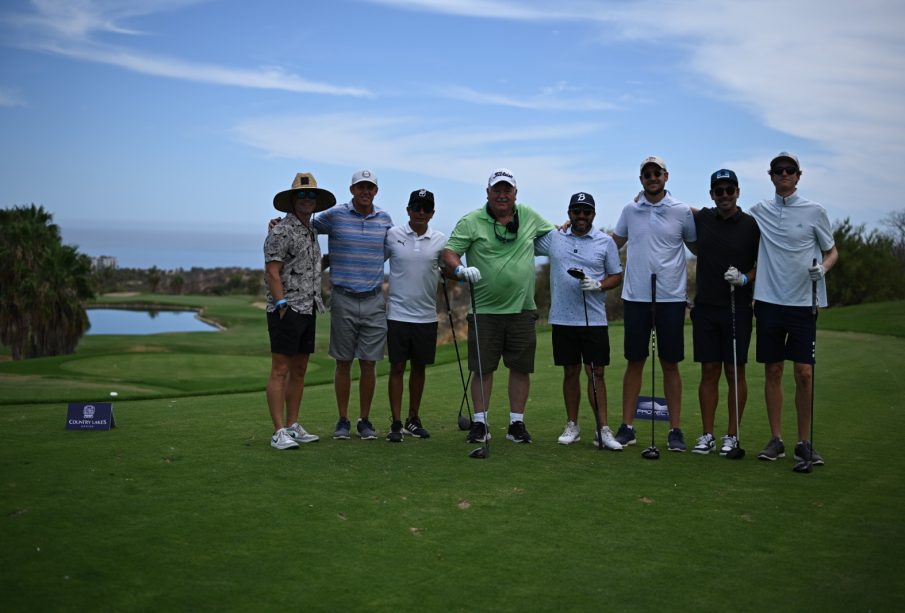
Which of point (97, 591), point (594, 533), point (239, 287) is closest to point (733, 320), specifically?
point (594, 533)

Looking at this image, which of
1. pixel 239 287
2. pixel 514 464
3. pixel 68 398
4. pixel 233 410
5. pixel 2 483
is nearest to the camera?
pixel 2 483

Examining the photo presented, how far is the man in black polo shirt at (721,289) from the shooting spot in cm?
746

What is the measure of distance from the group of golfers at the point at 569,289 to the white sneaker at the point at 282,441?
0.08 ft

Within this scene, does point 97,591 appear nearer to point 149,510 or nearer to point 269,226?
point 149,510

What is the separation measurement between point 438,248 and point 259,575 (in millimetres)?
4229

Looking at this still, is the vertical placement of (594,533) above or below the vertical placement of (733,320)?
below

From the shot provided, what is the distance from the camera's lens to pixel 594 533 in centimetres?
498

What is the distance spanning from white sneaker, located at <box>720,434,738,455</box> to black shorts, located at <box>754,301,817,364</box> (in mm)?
686

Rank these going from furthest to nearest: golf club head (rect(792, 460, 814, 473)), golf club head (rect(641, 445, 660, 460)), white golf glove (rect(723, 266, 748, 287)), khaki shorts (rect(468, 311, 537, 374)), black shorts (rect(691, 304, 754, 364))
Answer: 1. khaki shorts (rect(468, 311, 537, 374))
2. black shorts (rect(691, 304, 754, 364))
3. white golf glove (rect(723, 266, 748, 287))
4. golf club head (rect(641, 445, 660, 460))
5. golf club head (rect(792, 460, 814, 473))

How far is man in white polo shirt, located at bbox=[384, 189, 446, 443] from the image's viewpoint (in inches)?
312

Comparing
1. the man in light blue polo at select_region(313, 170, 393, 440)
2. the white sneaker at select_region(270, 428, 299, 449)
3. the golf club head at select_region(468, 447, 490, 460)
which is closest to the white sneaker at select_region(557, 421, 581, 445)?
the golf club head at select_region(468, 447, 490, 460)

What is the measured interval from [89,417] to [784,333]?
5856 millimetres

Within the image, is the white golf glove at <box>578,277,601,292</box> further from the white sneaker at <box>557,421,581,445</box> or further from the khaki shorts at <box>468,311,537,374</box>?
the white sneaker at <box>557,421,581,445</box>

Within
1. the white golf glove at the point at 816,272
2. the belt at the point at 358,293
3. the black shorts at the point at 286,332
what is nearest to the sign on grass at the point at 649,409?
the white golf glove at the point at 816,272
